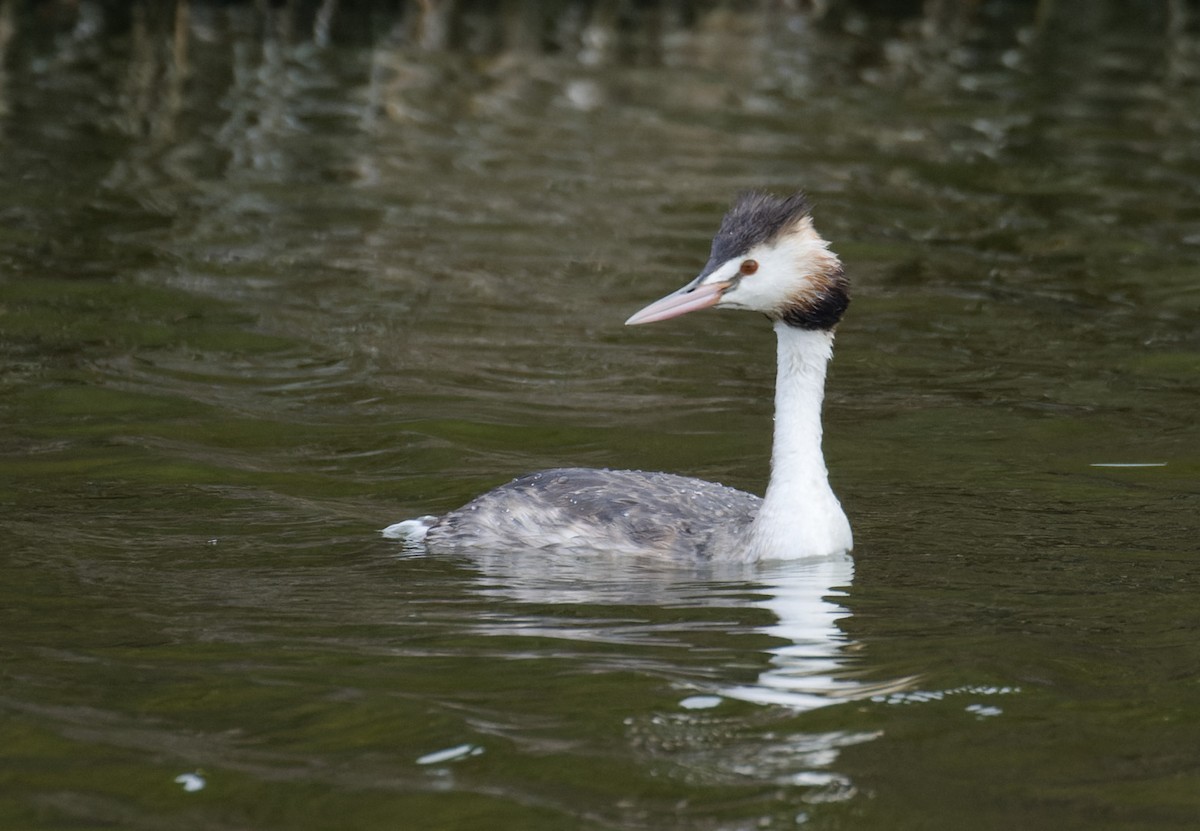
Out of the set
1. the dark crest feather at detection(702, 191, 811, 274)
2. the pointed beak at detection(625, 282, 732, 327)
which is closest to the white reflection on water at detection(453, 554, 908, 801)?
the pointed beak at detection(625, 282, 732, 327)

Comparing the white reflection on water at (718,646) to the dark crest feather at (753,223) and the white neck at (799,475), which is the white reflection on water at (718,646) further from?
the dark crest feather at (753,223)

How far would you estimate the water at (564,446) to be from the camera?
19.2 ft

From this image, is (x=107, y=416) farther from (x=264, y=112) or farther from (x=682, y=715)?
(x=264, y=112)

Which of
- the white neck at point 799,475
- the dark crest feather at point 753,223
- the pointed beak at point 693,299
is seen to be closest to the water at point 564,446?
the white neck at point 799,475

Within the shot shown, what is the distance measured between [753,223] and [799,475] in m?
1.03

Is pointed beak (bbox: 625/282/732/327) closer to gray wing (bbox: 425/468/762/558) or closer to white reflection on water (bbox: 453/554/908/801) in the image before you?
gray wing (bbox: 425/468/762/558)

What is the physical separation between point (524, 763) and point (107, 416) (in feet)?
17.2

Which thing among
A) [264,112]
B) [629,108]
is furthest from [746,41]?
[264,112]

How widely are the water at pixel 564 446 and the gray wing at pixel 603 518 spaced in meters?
0.19

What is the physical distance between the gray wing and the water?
185 mm

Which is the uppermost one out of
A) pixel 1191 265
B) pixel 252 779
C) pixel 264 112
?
pixel 264 112

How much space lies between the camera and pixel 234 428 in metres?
10.3

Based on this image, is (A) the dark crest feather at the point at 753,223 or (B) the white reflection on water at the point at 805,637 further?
(A) the dark crest feather at the point at 753,223

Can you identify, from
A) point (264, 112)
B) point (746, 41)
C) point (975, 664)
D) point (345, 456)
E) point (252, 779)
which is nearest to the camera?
point (252, 779)
